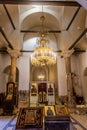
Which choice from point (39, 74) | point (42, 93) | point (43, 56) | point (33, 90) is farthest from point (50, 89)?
point (43, 56)

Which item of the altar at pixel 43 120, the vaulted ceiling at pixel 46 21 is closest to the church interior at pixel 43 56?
the vaulted ceiling at pixel 46 21

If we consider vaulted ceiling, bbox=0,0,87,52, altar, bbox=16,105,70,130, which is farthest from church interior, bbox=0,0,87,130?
altar, bbox=16,105,70,130

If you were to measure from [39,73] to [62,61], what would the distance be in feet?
12.3

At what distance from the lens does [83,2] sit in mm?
A: 2658

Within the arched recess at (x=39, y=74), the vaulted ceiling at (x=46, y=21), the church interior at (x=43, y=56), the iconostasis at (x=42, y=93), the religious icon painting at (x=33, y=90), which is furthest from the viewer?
the arched recess at (x=39, y=74)

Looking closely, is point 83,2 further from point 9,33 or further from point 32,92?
point 32,92

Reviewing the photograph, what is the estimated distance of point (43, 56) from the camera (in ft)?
29.7

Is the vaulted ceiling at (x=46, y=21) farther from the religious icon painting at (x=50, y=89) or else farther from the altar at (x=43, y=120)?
the altar at (x=43, y=120)

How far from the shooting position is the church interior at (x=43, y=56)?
9109 millimetres

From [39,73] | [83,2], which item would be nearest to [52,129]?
[83,2]

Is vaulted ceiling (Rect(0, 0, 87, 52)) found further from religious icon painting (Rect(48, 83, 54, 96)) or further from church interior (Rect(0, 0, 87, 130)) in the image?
religious icon painting (Rect(48, 83, 54, 96))

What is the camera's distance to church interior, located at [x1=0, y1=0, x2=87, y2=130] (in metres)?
9.11

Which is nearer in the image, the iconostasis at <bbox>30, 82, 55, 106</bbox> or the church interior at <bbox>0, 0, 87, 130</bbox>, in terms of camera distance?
the church interior at <bbox>0, 0, 87, 130</bbox>

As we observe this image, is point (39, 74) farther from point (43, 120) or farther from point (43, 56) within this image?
point (43, 120)
